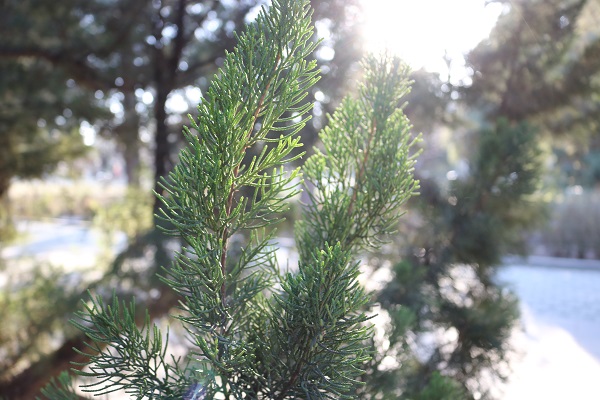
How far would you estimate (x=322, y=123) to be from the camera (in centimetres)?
305

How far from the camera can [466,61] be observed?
11.2ft

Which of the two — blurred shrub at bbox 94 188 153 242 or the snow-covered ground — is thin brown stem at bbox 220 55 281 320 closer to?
the snow-covered ground

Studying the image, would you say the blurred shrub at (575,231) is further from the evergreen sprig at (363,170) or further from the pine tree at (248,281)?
the pine tree at (248,281)

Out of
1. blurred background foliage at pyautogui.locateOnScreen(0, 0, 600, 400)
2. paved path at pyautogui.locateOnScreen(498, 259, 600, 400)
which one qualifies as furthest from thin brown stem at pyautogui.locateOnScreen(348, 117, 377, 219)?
paved path at pyautogui.locateOnScreen(498, 259, 600, 400)

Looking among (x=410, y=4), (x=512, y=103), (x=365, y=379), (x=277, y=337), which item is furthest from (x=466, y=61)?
(x=277, y=337)

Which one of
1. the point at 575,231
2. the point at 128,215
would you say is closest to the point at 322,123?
the point at 128,215

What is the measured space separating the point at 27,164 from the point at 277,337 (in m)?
4.59

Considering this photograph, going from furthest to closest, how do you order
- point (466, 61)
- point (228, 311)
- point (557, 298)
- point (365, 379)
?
point (557, 298)
point (466, 61)
point (365, 379)
point (228, 311)

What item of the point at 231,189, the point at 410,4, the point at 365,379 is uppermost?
the point at 410,4

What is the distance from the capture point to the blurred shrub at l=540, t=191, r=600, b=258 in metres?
9.32

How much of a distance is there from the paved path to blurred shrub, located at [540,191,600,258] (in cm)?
378

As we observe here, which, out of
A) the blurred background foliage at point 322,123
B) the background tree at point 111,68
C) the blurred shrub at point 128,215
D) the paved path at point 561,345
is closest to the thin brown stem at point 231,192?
the blurred background foliage at point 322,123

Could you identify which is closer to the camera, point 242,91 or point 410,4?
point 242,91

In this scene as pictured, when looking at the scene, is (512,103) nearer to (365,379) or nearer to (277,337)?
(365,379)
